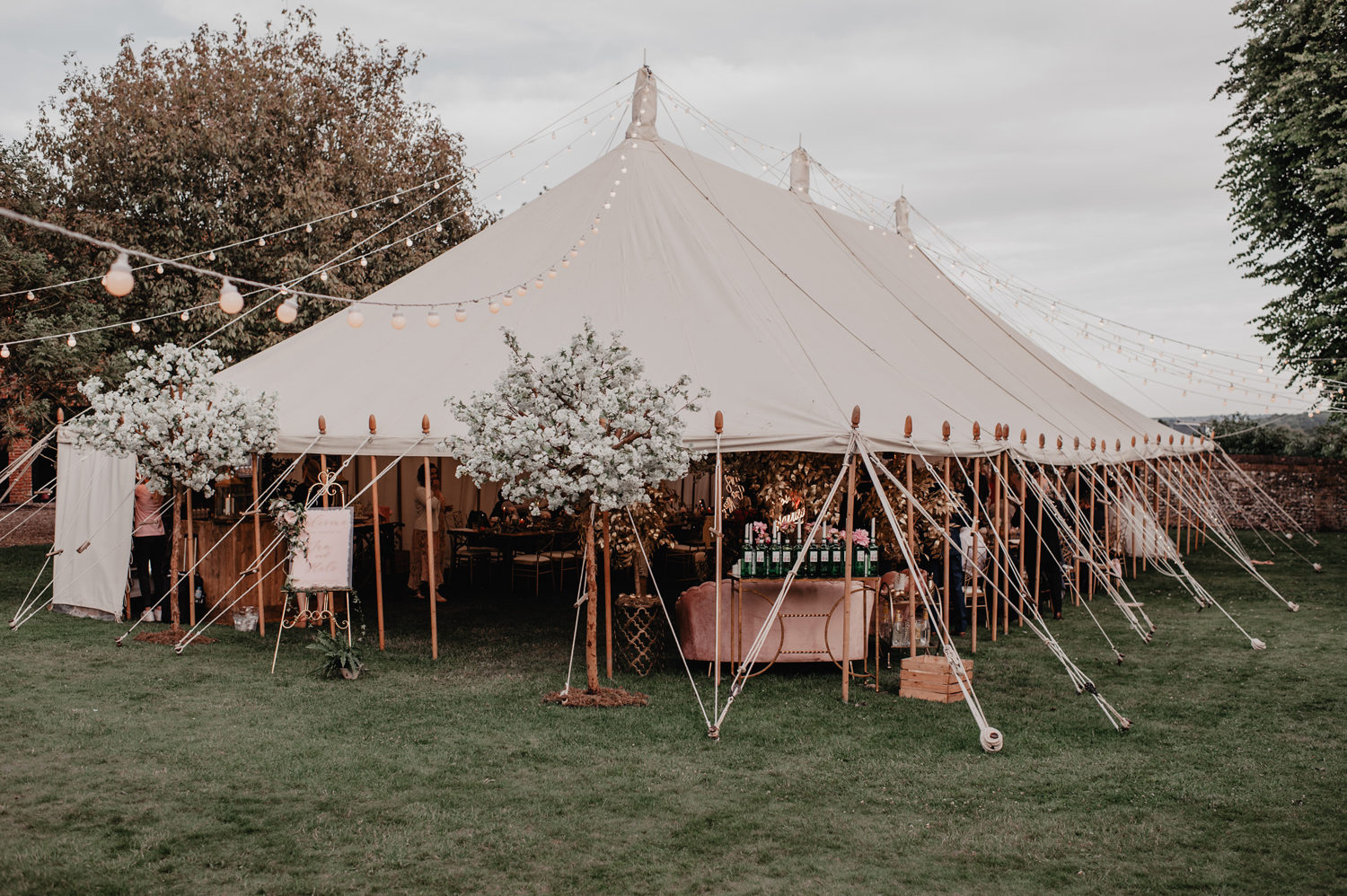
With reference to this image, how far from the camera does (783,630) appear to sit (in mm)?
6930

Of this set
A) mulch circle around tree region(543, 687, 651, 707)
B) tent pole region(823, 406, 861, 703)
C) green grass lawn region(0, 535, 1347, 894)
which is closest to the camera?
green grass lawn region(0, 535, 1347, 894)

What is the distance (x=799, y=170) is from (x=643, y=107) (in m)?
2.68

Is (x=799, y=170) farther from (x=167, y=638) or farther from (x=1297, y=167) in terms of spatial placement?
(x=167, y=638)

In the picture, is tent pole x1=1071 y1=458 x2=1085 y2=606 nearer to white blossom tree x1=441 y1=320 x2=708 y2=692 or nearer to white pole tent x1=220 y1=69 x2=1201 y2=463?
white pole tent x1=220 y1=69 x2=1201 y2=463

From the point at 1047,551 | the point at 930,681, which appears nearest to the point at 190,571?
the point at 930,681

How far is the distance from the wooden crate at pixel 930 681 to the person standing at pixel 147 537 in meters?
6.13

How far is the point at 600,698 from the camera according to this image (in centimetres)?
614

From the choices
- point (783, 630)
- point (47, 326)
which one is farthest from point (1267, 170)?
point (47, 326)

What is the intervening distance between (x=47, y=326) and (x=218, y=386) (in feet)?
23.2

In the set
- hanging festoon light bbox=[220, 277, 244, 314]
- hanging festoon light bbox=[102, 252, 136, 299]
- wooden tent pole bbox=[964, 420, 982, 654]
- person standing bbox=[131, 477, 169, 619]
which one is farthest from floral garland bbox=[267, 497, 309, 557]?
wooden tent pole bbox=[964, 420, 982, 654]

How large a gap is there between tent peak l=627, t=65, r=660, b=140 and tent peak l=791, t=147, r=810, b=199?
8.13 ft

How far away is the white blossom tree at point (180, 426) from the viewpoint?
7.51 meters

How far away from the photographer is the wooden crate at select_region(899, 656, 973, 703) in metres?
6.35

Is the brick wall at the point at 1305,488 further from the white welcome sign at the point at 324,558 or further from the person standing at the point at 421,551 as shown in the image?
the white welcome sign at the point at 324,558
